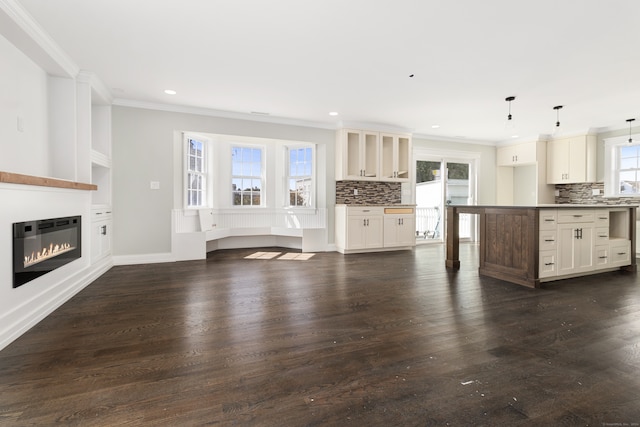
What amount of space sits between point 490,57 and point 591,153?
15.8ft

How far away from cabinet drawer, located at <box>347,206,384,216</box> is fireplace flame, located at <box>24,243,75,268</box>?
4088 millimetres

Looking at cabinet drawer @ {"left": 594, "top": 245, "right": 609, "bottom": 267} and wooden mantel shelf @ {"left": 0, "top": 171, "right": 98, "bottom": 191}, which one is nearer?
wooden mantel shelf @ {"left": 0, "top": 171, "right": 98, "bottom": 191}

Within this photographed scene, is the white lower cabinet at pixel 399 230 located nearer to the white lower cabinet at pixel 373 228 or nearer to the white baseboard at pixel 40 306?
the white lower cabinet at pixel 373 228

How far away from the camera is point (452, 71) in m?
3.53

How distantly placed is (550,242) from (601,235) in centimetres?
114

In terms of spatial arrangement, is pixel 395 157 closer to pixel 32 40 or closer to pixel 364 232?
pixel 364 232

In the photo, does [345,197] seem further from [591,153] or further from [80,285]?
[591,153]

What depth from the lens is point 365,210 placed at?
5.79m

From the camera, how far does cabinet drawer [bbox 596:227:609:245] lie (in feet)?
12.9

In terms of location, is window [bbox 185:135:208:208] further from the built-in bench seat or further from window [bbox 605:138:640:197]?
window [bbox 605:138:640:197]

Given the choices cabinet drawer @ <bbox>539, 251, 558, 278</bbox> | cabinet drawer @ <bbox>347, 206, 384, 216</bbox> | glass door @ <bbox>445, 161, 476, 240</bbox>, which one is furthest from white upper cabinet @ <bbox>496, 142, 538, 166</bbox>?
cabinet drawer @ <bbox>539, 251, 558, 278</bbox>

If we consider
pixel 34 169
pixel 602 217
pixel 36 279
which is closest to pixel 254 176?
pixel 34 169

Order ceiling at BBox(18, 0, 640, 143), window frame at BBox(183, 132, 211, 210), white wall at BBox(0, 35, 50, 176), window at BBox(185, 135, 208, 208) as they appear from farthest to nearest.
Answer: window at BBox(185, 135, 208, 208) → window frame at BBox(183, 132, 211, 210) → white wall at BBox(0, 35, 50, 176) → ceiling at BBox(18, 0, 640, 143)

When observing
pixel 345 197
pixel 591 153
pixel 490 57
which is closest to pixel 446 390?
pixel 490 57
